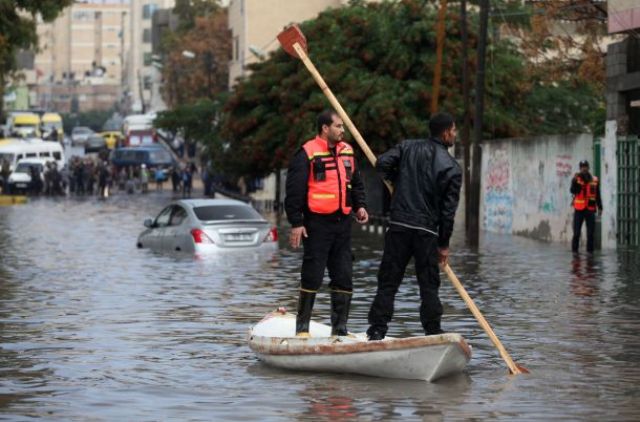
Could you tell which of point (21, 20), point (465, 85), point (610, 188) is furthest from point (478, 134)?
point (21, 20)

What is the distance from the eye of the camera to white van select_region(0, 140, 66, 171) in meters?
91.1

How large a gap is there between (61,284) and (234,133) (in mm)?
36286

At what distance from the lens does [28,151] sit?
305 feet

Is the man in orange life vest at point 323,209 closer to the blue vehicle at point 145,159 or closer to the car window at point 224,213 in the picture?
the car window at point 224,213

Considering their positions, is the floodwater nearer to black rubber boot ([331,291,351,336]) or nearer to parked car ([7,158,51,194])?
black rubber boot ([331,291,351,336])

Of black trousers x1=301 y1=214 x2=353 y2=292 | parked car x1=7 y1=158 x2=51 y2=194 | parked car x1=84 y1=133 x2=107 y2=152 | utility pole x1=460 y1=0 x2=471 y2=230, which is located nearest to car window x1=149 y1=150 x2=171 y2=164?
parked car x1=7 y1=158 x2=51 y2=194

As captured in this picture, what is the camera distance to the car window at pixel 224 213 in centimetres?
3253

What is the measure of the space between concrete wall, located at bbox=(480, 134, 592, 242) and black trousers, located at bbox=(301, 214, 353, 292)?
21276 mm

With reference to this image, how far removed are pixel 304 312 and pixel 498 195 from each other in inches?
1213

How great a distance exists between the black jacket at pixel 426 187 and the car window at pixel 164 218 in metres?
20.0

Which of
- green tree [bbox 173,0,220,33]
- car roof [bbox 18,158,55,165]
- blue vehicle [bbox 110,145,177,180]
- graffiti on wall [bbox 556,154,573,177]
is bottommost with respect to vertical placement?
graffiti on wall [bbox 556,154,573,177]

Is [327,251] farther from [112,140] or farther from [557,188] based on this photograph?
[112,140]

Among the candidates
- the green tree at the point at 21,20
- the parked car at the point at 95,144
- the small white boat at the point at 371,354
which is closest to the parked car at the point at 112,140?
the parked car at the point at 95,144

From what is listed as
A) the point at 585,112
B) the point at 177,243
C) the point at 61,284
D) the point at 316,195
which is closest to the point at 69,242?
the point at 177,243
